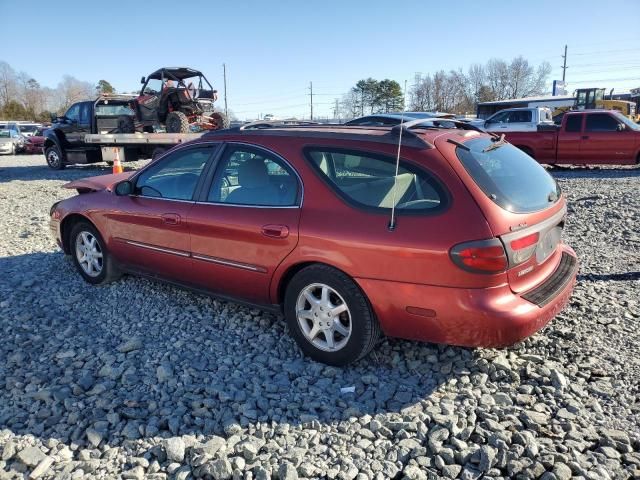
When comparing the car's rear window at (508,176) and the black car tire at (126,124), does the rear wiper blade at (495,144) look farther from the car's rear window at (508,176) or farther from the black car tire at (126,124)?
the black car tire at (126,124)

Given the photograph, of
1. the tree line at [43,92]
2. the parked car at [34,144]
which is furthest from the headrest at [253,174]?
the tree line at [43,92]

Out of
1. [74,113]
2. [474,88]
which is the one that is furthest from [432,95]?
[74,113]

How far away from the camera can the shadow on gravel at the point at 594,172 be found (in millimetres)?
12614

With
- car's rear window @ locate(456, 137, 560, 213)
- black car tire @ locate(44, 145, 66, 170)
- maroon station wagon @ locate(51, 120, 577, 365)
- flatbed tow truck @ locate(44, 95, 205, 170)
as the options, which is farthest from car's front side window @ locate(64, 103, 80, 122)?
car's rear window @ locate(456, 137, 560, 213)

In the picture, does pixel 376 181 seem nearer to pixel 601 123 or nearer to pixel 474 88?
pixel 601 123

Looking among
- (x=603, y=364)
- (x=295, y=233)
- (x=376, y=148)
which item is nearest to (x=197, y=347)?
(x=295, y=233)

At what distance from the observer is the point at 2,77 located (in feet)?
292

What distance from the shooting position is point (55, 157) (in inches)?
647

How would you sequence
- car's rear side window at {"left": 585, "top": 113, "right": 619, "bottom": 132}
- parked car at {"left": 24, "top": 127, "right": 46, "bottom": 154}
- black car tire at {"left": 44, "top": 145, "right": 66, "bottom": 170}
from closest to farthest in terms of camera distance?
car's rear side window at {"left": 585, "top": 113, "right": 619, "bottom": 132}
black car tire at {"left": 44, "top": 145, "right": 66, "bottom": 170}
parked car at {"left": 24, "top": 127, "right": 46, "bottom": 154}

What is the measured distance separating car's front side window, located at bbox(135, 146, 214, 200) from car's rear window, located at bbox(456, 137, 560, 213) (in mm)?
2104

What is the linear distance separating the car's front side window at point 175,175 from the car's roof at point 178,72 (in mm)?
11957

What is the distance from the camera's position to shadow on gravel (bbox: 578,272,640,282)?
4.85 metres

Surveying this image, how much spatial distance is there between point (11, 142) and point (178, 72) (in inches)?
673

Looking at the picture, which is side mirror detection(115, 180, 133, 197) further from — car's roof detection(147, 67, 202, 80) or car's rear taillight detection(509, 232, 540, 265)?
car's roof detection(147, 67, 202, 80)
